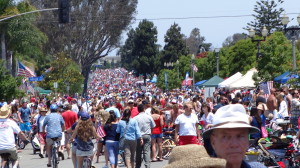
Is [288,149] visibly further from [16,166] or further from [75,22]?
[75,22]

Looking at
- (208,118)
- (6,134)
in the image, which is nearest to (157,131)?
(208,118)

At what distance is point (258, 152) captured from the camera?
12469mm

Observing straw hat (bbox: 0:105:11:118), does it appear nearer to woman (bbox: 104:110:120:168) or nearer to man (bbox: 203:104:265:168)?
woman (bbox: 104:110:120:168)

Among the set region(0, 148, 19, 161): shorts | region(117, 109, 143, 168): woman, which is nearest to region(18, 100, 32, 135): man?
region(117, 109, 143, 168): woman

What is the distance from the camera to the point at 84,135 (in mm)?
15062

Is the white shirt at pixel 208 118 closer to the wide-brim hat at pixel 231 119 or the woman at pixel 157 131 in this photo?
the woman at pixel 157 131

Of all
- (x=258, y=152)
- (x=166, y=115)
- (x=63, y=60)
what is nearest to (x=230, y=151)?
(x=258, y=152)

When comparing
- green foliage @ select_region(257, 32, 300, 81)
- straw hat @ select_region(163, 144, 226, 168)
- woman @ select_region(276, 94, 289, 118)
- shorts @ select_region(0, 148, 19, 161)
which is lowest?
shorts @ select_region(0, 148, 19, 161)

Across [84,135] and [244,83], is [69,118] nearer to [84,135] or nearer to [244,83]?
[84,135]

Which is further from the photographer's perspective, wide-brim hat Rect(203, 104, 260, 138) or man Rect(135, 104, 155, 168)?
man Rect(135, 104, 155, 168)

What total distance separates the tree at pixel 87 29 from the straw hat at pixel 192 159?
3190 inches

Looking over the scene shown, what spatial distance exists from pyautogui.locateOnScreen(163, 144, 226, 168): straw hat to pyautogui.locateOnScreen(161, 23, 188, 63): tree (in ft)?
396

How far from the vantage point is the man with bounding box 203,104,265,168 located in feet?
12.6

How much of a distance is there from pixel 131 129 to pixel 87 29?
2740 inches
